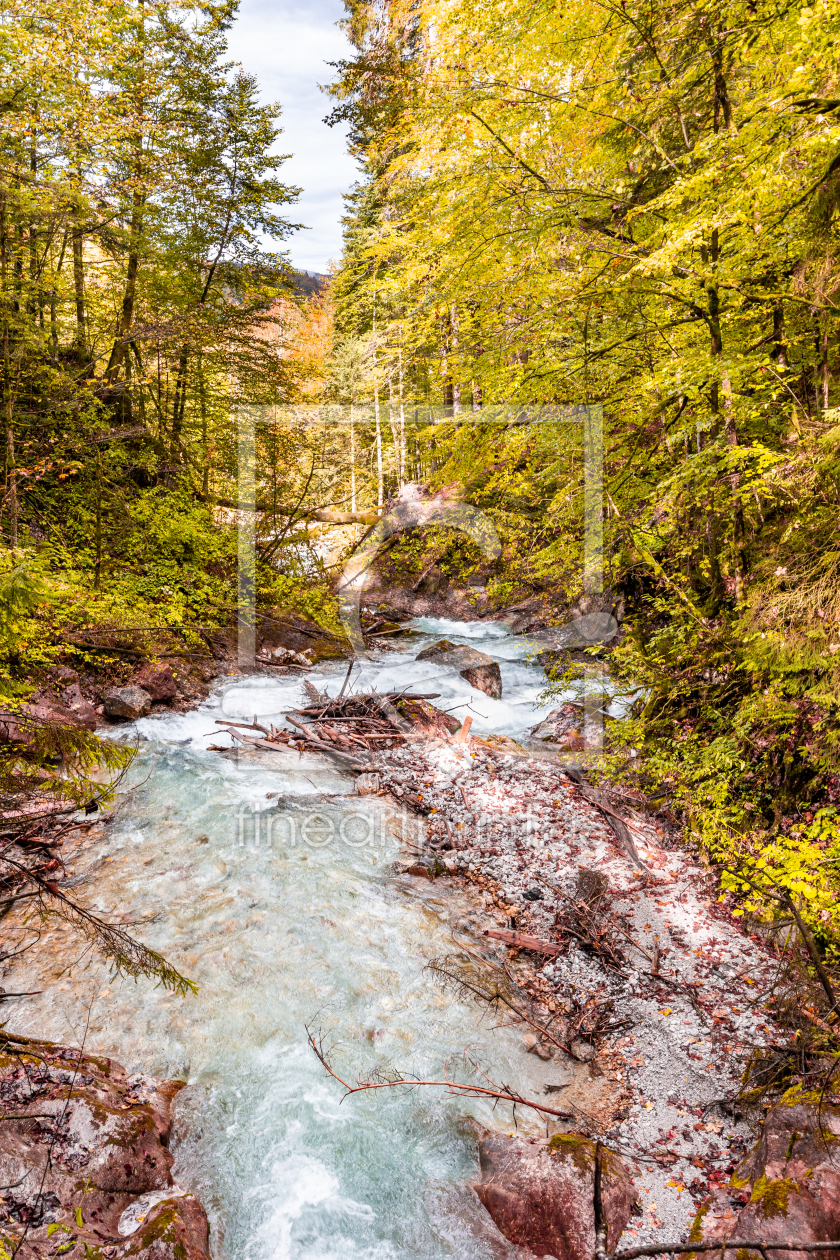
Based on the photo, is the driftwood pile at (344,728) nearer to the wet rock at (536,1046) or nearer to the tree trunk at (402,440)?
the wet rock at (536,1046)

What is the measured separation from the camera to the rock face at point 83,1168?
2498 mm

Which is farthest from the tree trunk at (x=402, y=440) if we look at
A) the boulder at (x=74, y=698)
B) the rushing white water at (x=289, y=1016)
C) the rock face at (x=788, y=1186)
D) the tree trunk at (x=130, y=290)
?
the rock face at (x=788, y=1186)

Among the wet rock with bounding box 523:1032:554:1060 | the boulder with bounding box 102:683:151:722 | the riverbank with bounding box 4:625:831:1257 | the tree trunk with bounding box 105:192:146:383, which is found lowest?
the wet rock with bounding box 523:1032:554:1060

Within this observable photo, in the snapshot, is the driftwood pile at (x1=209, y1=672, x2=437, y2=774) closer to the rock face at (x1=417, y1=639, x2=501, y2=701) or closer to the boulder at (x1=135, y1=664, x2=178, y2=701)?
the boulder at (x1=135, y1=664, x2=178, y2=701)

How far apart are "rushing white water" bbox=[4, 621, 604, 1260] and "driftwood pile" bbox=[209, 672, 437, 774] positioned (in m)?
1.37

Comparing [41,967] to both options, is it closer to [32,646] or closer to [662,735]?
[32,646]

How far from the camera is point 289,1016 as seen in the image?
14.9 ft

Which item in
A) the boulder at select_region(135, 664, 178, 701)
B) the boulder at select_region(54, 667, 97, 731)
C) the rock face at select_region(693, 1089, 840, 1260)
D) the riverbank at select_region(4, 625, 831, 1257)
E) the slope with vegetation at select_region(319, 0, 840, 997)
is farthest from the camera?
the boulder at select_region(135, 664, 178, 701)

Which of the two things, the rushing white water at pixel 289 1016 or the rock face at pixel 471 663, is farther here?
the rock face at pixel 471 663

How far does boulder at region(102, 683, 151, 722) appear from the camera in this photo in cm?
922

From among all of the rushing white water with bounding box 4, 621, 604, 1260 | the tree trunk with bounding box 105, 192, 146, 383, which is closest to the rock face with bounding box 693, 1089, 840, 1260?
the rushing white water with bounding box 4, 621, 604, 1260

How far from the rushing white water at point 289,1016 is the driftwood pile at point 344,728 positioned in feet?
4.48

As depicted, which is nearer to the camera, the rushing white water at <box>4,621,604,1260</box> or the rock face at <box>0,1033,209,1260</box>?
the rock face at <box>0,1033,209,1260</box>

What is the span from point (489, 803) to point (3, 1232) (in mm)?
5840
